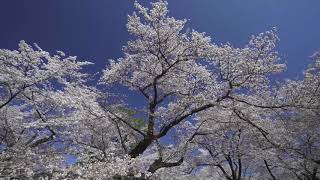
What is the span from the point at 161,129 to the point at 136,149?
5.12 feet

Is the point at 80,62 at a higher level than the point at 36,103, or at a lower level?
higher

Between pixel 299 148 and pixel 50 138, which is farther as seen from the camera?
pixel 299 148

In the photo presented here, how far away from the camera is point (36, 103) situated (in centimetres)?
1728

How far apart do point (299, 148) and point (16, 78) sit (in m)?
15.2

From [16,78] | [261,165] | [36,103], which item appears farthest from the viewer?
[261,165]

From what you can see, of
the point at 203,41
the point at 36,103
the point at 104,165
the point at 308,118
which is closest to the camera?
the point at 104,165

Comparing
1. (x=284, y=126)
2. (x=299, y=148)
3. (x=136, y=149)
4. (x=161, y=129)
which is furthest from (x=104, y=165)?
(x=299, y=148)

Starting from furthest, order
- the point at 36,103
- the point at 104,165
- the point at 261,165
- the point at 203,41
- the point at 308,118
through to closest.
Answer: the point at 261,165 < the point at 308,118 < the point at 36,103 < the point at 203,41 < the point at 104,165

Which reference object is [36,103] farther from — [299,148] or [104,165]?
[299,148]

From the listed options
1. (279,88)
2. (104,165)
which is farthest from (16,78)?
(279,88)

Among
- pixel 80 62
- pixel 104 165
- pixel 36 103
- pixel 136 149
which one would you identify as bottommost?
pixel 104 165

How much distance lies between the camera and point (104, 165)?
41.6 ft

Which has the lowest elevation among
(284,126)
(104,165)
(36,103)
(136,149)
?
(104,165)

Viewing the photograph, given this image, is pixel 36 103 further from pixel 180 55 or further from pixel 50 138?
pixel 180 55
